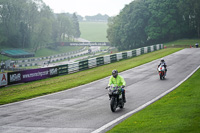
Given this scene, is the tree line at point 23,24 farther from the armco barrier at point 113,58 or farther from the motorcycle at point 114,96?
the motorcycle at point 114,96

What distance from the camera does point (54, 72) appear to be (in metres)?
30.3

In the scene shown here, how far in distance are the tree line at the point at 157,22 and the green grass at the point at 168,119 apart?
72.2m

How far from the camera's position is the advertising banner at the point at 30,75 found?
82.7 feet

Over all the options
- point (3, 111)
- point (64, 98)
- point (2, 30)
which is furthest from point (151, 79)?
point (2, 30)

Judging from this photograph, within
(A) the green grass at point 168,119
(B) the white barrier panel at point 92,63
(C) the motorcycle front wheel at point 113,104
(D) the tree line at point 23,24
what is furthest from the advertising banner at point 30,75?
(D) the tree line at point 23,24

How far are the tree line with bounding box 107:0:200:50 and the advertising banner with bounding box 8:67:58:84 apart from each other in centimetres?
5806

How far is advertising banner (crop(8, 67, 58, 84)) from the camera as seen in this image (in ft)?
82.7

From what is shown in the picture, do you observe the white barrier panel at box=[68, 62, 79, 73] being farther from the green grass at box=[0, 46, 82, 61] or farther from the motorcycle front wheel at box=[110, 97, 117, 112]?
the green grass at box=[0, 46, 82, 61]

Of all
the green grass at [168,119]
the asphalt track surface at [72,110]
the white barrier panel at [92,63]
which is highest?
the white barrier panel at [92,63]

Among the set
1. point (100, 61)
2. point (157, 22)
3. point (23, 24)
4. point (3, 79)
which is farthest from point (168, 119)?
point (23, 24)

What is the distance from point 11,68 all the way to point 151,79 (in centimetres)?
3522

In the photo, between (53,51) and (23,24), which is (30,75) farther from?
(53,51)

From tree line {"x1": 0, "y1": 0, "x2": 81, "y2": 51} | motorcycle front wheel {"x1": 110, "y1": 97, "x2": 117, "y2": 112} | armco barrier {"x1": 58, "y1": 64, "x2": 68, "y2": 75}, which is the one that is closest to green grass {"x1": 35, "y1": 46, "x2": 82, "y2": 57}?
tree line {"x1": 0, "y1": 0, "x2": 81, "y2": 51}

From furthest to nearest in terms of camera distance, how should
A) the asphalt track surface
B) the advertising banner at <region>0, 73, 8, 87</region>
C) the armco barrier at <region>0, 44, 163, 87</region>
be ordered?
1. the armco barrier at <region>0, 44, 163, 87</region>
2. the advertising banner at <region>0, 73, 8, 87</region>
3. the asphalt track surface
